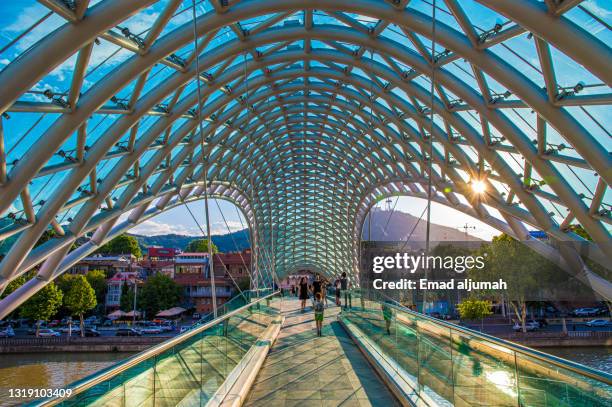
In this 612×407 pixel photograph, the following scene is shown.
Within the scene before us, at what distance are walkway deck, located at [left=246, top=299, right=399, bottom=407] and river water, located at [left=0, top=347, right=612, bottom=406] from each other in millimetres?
23293

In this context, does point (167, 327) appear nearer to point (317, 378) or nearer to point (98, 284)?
point (98, 284)

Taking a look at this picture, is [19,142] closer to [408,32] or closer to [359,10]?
[359,10]

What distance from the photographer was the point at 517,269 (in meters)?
32.7

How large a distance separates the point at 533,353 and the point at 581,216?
1648 cm

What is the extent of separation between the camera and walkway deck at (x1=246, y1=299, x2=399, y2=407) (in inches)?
310

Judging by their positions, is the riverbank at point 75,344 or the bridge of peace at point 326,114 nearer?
the bridge of peace at point 326,114

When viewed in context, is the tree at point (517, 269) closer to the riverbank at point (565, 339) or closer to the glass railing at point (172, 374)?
the riverbank at point (565, 339)

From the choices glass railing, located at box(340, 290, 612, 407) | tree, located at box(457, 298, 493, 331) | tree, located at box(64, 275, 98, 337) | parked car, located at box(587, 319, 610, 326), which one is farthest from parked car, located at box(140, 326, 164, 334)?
glass railing, located at box(340, 290, 612, 407)

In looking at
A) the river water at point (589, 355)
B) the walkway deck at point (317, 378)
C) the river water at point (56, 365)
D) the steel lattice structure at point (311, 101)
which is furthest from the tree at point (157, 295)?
the walkway deck at point (317, 378)

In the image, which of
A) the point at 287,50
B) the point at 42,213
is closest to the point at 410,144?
the point at 287,50

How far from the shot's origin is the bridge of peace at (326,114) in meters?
6.46

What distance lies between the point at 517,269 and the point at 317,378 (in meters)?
27.8

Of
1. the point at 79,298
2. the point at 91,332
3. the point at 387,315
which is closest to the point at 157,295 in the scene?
the point at 79,298

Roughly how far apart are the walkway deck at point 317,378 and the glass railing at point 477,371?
66 cm
